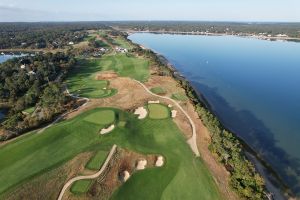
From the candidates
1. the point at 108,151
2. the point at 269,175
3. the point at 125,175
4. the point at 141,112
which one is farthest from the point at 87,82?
the point at 269,175

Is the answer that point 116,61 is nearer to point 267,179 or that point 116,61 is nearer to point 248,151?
point 248,151

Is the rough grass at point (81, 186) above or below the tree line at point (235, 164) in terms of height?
below

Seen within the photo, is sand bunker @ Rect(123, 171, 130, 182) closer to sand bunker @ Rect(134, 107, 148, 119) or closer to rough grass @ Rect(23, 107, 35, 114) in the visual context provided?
sand bunker @ Rect(134, 107, 148, 119)

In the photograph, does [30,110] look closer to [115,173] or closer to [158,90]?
[158,90]

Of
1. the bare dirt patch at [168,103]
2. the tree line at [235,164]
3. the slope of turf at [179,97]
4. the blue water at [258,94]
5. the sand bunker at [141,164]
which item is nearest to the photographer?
the tree line at [235,164]

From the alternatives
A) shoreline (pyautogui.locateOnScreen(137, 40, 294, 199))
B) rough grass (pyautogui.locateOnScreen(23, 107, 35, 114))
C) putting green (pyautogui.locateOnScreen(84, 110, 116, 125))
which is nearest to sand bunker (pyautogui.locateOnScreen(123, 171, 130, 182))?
putting green (pyautogui.locateOnScreen(84, 110, 116, 125))

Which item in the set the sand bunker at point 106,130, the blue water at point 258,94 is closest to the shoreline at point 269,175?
the blue water at point 258,94

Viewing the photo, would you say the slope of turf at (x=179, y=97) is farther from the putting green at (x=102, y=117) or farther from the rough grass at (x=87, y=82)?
the putting green at (x=102, y=117)
